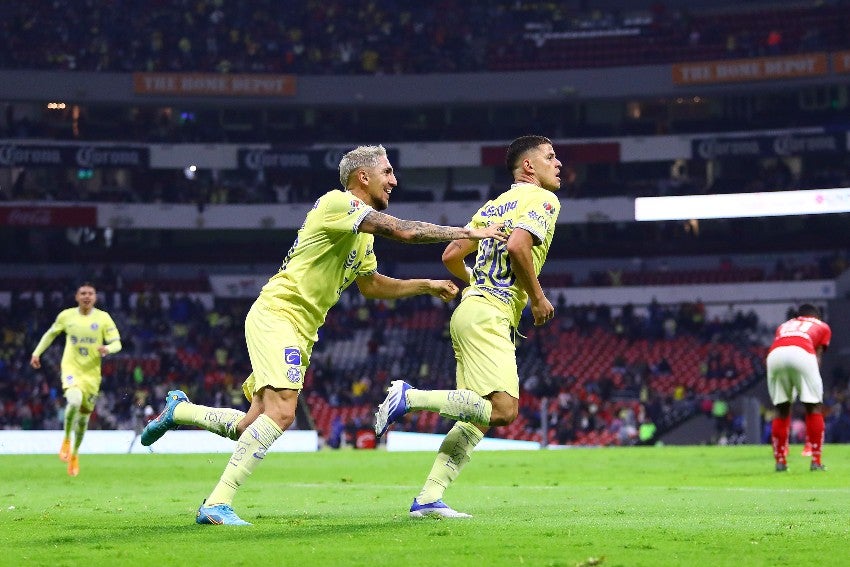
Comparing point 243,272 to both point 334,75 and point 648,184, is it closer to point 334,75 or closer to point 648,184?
point 334,75

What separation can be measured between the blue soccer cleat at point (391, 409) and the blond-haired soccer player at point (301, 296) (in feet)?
1.94

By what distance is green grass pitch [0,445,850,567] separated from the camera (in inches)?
271

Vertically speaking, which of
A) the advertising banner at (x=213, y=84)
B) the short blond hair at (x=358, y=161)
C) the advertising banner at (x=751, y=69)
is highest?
the advertising banner at (x=751, y=69)

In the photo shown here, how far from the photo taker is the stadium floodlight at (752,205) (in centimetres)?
5228

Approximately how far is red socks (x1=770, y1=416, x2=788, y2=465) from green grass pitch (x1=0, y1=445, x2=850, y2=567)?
304mm

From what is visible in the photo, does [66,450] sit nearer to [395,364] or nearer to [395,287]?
[395,287]

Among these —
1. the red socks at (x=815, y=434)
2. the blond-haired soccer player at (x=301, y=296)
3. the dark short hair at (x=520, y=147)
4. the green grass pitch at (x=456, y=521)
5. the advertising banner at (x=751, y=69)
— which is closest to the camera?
the green grass pitch at (x=456, y=521)

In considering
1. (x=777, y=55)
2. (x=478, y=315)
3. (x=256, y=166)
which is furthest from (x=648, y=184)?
(x=478, y=315)

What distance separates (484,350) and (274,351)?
A: 1434 millimetres

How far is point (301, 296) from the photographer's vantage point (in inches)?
357

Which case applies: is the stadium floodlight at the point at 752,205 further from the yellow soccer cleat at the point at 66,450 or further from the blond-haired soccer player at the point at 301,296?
the blond-haired soccer player at the point at 301,296

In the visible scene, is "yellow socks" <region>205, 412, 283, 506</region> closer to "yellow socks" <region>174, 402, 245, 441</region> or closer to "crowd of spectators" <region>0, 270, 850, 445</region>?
"yellow socks" <region>174, 402, 245, 441</region>

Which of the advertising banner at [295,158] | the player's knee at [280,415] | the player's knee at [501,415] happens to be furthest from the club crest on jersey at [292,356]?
the advertising banner at [295,158]

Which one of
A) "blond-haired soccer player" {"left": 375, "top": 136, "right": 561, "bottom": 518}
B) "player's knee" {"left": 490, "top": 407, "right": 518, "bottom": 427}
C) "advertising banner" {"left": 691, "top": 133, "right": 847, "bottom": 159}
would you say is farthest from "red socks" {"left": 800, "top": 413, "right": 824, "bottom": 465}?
"advertising banner" {"left": 691, "top": 133, "right": 847, "bottom": 159}
